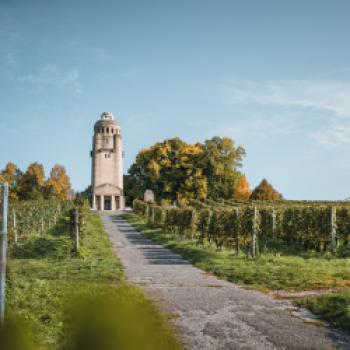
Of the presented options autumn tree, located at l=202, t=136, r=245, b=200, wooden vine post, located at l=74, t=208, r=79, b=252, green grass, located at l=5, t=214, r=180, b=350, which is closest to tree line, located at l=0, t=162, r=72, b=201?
autumn tree, located at l=202, t=136, r=245, b=200

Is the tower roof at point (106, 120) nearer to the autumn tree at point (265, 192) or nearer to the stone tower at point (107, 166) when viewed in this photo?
the stone tower at point (107, 166)

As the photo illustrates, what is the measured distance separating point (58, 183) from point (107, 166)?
34.6 ft

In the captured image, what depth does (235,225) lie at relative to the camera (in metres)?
21.8

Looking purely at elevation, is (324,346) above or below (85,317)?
below

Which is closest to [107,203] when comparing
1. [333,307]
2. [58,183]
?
[58,183]

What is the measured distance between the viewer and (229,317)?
26.5 ft

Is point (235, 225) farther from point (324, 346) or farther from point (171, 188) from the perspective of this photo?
point (171, 188)

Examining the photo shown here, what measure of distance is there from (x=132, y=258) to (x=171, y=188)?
47.4 meters

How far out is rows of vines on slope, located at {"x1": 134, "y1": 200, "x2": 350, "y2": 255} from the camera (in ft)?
70.4

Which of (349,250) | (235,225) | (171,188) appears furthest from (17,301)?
(171,188)

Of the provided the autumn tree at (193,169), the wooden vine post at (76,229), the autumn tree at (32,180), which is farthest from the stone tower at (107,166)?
the wooden vine post at (76,229)

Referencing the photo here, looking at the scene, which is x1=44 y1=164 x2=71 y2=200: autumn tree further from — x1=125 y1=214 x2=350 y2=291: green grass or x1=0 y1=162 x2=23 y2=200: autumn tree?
x1=125 y1=214 x2=350 y2=291: green grass

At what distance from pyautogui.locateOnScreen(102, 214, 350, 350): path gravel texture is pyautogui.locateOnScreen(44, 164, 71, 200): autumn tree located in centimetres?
6349

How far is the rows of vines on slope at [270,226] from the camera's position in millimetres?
21469
